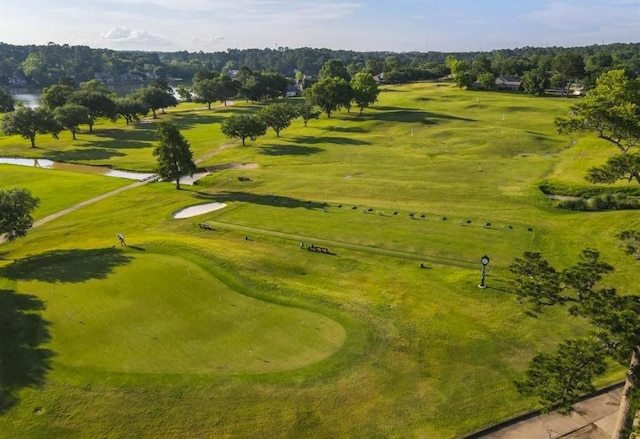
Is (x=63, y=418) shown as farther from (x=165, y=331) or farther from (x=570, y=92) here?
(x=570, y=92)

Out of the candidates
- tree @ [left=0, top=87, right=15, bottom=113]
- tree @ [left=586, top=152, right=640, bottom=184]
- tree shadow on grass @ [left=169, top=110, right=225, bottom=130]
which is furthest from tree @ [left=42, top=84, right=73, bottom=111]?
tree @ [left=586, top=152, right=640, bottom=184]

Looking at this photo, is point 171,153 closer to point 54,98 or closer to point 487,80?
point 54,98

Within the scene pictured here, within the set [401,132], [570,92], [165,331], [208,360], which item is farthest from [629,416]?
[570,92]

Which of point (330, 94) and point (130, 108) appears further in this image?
point (130, 108)

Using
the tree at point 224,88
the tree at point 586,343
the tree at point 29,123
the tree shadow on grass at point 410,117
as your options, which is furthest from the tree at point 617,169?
the tree at point 224,88

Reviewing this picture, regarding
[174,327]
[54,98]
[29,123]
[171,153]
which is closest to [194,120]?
[54,98]

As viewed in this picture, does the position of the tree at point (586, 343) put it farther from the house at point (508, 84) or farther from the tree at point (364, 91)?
the house at point (508, 84)
